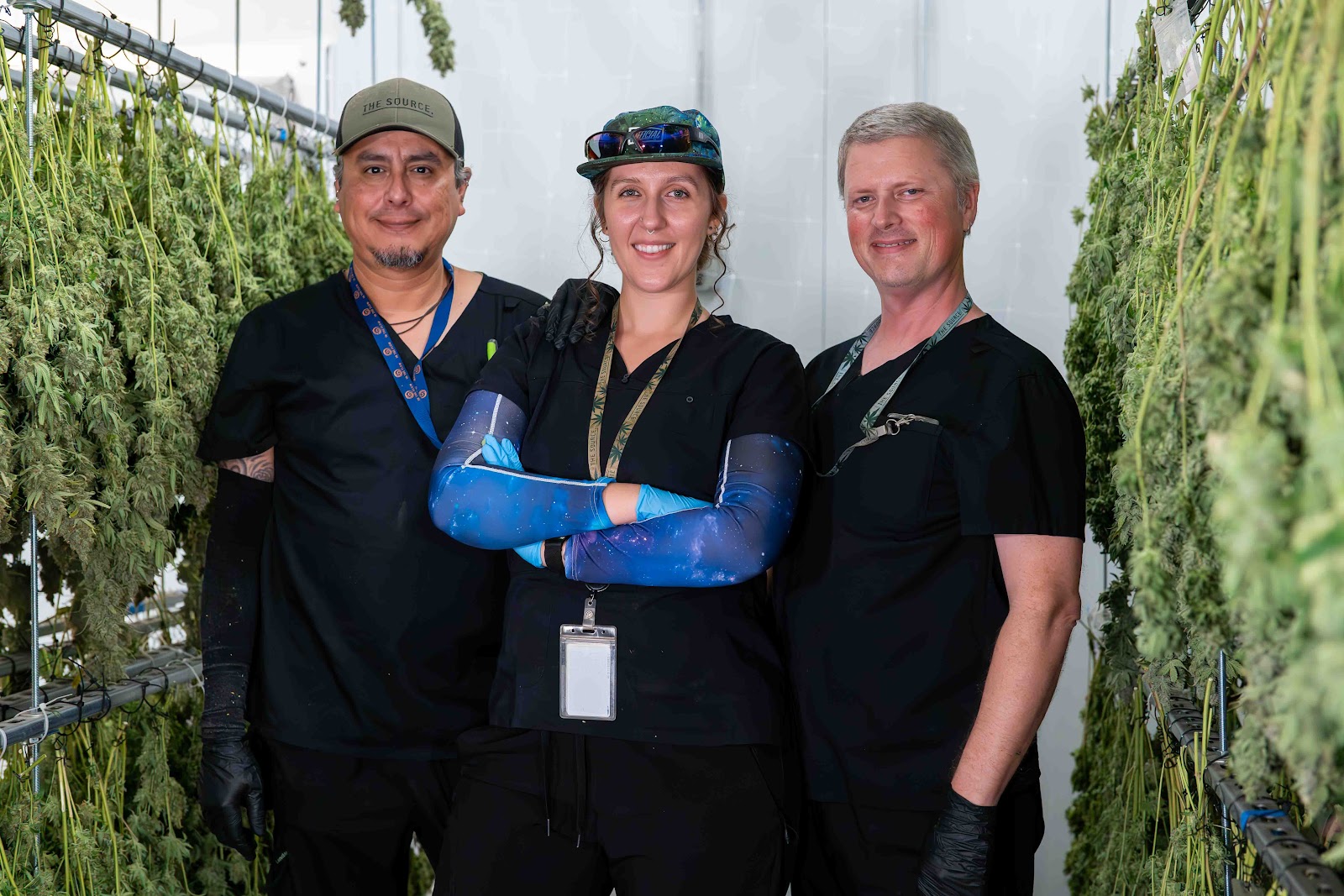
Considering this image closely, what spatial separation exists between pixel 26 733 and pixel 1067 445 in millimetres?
1558

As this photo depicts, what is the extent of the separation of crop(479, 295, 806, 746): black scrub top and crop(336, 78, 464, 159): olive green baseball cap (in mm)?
545

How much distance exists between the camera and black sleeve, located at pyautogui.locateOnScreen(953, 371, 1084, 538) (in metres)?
1.48

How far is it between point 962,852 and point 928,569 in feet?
1.20

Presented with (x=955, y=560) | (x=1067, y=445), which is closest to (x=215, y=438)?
(x=955, y=560)

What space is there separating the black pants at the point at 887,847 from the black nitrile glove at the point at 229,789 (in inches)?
35.8

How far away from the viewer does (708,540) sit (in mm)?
1476

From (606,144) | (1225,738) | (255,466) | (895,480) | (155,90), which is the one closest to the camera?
(1225,738)

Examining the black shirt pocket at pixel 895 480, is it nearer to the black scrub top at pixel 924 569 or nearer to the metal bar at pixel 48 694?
the black scrub top at pixel 924 569

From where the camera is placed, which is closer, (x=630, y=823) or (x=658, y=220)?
(x=630, y=823)

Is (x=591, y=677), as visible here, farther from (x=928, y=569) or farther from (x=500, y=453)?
(x=928, y=569)

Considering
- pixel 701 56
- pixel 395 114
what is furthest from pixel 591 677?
pixel 701 56

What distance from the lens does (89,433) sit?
1745mm

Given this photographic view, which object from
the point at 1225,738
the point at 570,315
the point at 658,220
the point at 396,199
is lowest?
the point at 1225,738

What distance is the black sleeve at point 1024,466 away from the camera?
1.48 meters
